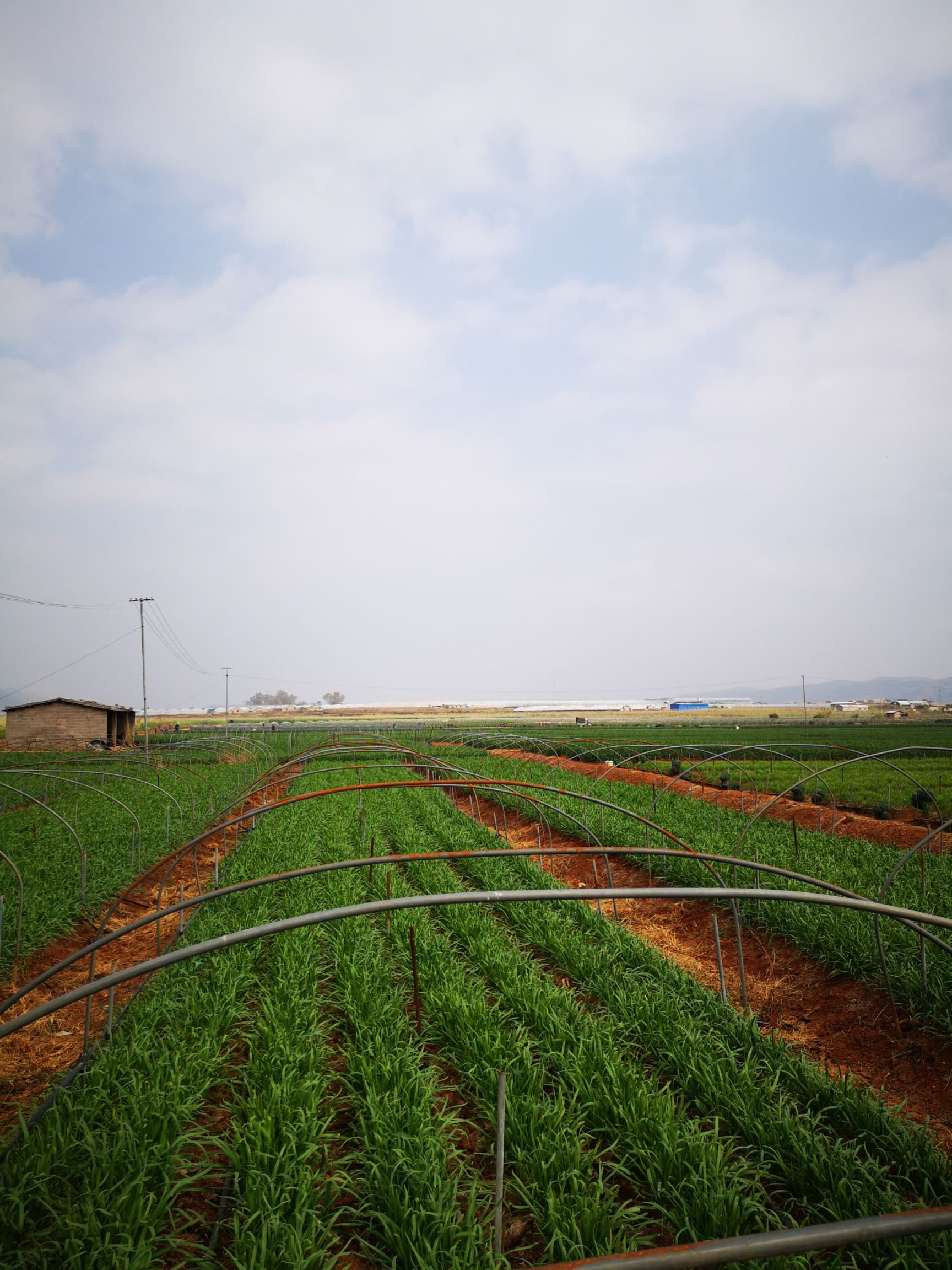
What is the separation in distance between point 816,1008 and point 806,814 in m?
8.73

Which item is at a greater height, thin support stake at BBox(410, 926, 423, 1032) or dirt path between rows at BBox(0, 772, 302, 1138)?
thin support stake at BBox(410, 926, 423, 1032)

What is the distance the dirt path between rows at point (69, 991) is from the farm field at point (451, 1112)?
17 cm

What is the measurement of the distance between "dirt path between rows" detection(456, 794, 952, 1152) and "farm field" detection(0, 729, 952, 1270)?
190mm

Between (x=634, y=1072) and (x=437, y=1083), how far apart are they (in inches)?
47.7

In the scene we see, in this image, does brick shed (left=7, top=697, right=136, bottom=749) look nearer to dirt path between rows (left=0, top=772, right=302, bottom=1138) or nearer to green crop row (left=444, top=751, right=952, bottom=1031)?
dirt path between rows (left=0, top=772, right=302, bottom=1138)

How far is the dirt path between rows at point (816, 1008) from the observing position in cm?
397

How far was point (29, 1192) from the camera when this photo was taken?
271 cm

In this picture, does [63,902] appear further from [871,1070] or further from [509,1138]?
[871,1070]

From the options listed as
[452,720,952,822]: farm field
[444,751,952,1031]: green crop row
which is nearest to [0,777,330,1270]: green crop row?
[444,751,952,1031]: green crop row

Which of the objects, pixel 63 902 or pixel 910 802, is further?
pixel 910 802

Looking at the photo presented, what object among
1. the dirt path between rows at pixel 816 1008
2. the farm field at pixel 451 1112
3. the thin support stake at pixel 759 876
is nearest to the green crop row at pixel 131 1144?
the farm field at pixel 451 1112

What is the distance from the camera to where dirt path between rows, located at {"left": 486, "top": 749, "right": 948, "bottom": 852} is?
10.3m

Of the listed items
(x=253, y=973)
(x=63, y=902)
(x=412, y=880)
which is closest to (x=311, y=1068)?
(x=253, y=973)

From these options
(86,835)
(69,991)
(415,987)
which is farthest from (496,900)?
(86,835)
